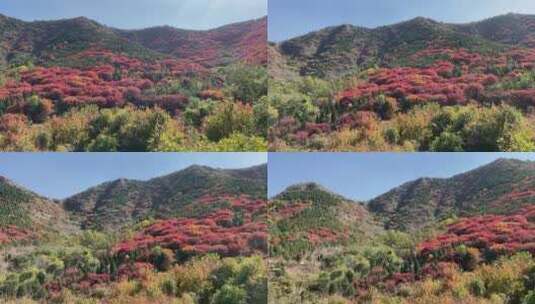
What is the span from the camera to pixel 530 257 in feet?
30.7

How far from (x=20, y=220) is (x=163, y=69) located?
114 inches

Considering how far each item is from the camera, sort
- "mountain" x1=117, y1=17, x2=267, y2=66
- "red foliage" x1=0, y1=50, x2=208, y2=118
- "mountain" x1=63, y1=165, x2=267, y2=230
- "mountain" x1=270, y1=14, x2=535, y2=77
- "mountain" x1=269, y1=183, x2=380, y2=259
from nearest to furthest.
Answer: "mountain" x1=269, y1=183, x2=380, y2=259 < "mountain" x1=63, y1=165, x2=267, y2=230 < "red foliage" x1=0, y1=50, x2=208, y2=118 < "mountain" x1=117, y1=17, x2=267, y2=66 < "mountain" x1=270, y1=14, x2=535, y2=77

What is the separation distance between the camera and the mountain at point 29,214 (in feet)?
32.2

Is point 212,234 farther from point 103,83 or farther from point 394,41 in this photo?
point 394,41

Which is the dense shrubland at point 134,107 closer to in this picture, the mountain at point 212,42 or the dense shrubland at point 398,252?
the mountain at point 212,42

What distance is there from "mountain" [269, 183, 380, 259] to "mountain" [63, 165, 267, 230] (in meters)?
0.46

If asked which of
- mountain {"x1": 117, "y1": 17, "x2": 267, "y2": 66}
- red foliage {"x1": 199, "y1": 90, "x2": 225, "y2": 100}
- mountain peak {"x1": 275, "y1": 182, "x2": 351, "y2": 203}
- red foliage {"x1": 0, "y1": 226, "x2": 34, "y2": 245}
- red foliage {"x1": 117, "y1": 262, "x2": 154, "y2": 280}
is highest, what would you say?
mountain {"x1": 117, "y1": 17, "x2": 267, "y2": 66}

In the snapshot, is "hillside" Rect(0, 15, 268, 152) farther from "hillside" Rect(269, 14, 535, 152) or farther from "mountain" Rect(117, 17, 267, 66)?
"hillside" Rect(269, 14, 535, 152)

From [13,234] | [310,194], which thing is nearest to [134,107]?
[13,234]

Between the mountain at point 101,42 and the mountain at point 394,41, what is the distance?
1081mm

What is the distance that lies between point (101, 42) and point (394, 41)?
4.32m

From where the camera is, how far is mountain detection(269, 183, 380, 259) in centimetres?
968

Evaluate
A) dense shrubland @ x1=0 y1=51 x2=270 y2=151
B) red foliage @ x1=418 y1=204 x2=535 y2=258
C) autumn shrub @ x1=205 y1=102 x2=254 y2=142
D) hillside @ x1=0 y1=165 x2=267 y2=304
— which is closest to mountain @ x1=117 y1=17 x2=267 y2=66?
dense shrubland @ x1=0 y1=51 x2=270 y2=151

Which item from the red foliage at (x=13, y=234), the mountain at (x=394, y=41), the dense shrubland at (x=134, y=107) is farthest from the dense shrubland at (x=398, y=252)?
the red foliage at (x=13, y=234)
